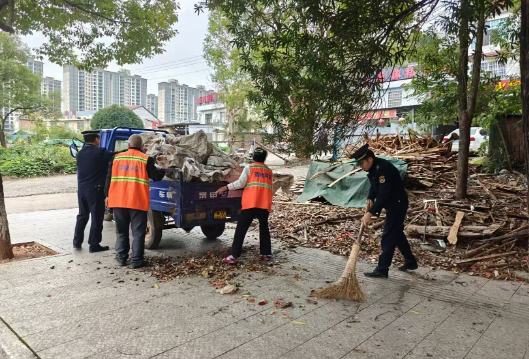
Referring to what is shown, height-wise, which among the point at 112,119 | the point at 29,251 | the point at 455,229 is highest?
the point at 112,119

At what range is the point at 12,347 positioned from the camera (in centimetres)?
312

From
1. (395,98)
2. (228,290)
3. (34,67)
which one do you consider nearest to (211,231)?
(228,290)

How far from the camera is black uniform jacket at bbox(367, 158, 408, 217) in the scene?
199 inches

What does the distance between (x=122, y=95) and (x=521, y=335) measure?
77100mm

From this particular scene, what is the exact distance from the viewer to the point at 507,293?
463cm

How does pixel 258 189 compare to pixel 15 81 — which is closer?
pixel 258 189

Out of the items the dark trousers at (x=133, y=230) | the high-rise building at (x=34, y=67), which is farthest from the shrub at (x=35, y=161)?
the dark trousers at (x=133, y=230)

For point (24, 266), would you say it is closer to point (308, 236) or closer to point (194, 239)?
point (194, 239)

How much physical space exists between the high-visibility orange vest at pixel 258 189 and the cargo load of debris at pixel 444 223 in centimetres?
174

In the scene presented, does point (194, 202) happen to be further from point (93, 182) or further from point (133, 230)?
point (93, 182)

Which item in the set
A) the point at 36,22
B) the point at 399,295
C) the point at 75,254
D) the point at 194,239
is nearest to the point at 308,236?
the point at 194,239

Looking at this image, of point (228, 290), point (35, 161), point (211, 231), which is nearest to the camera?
point (228, 290)

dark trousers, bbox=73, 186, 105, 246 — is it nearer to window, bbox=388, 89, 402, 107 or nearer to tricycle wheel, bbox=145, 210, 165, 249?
tricycle wheel, bbox=145, 210, 165, 249

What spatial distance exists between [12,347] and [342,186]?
8196 millimetres
